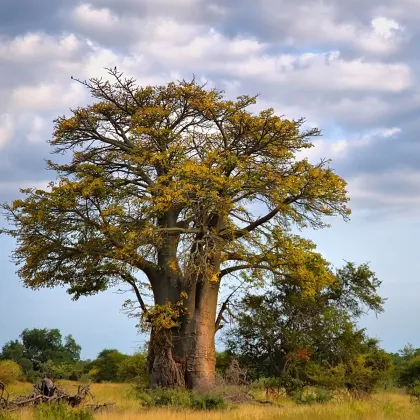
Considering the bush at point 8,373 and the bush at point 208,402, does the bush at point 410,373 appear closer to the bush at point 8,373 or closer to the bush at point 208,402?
the bush at point 8,373

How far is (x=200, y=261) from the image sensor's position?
2247 centimetres

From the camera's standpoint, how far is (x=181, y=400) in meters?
19.9

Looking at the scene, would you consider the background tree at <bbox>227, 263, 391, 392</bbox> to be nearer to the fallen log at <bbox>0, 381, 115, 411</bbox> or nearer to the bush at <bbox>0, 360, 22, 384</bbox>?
the fallen log at <bbox>0, 381, 115, 411</bbox>

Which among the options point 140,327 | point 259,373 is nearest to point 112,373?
point 259,373

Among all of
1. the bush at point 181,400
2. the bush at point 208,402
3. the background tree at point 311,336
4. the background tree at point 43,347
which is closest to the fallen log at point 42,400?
the bush at point 181,400

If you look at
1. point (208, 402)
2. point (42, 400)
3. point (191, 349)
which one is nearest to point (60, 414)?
point (42, 400)

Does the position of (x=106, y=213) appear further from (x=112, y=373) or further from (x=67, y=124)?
(x=112, y=373)

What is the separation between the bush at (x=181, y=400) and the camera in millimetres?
19672

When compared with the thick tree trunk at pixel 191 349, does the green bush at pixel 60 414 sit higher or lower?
lower

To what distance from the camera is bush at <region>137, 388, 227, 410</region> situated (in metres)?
19.7

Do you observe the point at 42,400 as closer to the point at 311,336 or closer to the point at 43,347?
the point at 311,336

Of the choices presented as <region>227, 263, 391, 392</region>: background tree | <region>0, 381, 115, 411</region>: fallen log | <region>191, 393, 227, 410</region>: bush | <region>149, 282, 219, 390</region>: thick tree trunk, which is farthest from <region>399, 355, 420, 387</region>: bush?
<region>0, 381, 115, 411</region>: fallen log

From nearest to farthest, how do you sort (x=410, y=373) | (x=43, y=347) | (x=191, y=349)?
(x=191, y=349) → (x=410, y=373) → (x=43, y=347)

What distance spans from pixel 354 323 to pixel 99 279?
33.0ft
